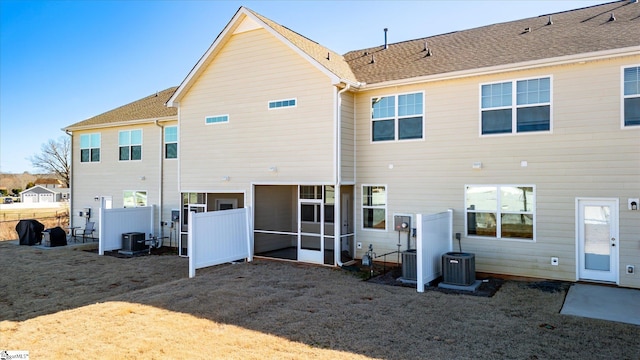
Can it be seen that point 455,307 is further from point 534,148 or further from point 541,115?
point 541,115

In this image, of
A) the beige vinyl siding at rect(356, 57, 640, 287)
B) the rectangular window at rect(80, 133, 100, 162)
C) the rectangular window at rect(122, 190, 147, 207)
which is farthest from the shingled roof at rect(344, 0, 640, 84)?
the rectangular window at rect(80, 133, 100, 162)

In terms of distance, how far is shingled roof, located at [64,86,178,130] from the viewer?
17172 millimetres

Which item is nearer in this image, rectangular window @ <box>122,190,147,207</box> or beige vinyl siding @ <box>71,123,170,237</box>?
beige vinyl siding @ <box>71,123,170,237</box>

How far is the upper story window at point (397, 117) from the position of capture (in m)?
11.5

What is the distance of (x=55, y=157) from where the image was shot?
61.4 metres

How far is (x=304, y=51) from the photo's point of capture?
39.3 ft

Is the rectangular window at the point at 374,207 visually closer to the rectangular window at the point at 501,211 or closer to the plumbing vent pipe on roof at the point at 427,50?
the rectangular window at the point at 501,211

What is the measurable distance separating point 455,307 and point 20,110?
1936 inches

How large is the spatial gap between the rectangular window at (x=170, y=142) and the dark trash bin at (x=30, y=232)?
6.80m

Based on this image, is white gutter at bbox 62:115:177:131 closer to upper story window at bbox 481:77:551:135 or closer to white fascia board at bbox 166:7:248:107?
white fascia board at bbox 166:7:248:107

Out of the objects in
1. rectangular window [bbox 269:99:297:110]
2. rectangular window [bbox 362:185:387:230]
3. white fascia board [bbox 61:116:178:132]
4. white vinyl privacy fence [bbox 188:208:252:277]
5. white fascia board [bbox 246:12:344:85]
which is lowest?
white vinyl privacy fence [bbox 188:208:252:277]

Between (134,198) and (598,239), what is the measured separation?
1687 cm

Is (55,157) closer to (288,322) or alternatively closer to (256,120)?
(256,120)

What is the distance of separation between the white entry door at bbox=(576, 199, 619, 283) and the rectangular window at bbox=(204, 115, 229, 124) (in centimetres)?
1054
